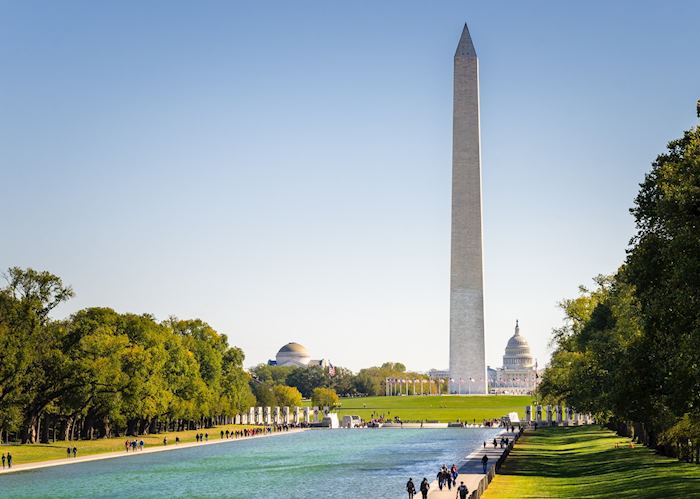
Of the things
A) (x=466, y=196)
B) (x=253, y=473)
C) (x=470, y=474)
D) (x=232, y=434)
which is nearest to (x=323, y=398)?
(x=466, y=196)

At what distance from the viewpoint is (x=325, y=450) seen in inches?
2977

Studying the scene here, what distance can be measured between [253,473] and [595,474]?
1725 centimetres

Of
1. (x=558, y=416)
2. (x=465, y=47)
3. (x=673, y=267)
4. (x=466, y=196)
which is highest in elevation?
(x=465, y=47)

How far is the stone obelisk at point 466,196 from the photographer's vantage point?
414 ft

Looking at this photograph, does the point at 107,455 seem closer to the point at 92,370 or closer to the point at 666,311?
the point at 92,370

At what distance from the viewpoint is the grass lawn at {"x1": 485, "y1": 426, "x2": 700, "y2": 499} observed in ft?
122

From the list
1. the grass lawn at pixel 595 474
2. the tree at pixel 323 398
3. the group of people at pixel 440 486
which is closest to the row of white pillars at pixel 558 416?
the tree at pixel 323 398

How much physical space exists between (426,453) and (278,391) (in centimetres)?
7844

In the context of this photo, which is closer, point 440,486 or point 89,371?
point 440,486

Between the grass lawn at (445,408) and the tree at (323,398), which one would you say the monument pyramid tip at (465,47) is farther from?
the tree at (323,398)

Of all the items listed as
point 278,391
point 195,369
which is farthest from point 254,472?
point 278,391

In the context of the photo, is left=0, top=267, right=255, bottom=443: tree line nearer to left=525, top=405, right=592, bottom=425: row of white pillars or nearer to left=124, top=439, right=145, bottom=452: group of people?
left=124, top=439, right=145, bottom=452: group of people

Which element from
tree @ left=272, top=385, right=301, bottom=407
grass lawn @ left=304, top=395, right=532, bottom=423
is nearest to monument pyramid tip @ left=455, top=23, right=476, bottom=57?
grass lawn @ left=304, top=395, right=532, bottom=423

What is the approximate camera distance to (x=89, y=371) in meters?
73.7
